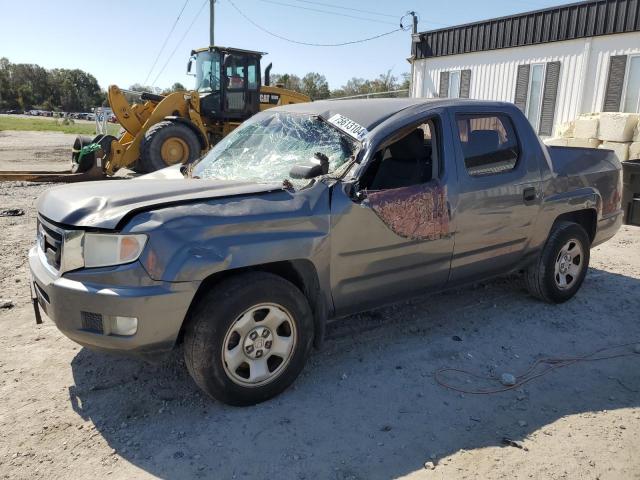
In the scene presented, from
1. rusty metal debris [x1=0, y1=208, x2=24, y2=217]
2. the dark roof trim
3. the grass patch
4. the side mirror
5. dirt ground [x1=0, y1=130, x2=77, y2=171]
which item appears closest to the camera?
the side mirror

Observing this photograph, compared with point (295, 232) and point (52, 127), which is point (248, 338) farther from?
point (52, 127)

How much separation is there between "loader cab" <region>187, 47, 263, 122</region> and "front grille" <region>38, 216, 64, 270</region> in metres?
10.2

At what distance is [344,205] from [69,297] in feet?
5.44

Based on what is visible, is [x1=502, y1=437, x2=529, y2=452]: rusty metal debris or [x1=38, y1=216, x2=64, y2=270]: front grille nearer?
[x1=502, y1=437, x2=529, y2=452]: rusty metal debris

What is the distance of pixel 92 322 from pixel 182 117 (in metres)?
10.5

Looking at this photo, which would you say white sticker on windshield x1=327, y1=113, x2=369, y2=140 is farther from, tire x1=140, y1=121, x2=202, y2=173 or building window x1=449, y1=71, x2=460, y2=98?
building window x1=449, y1=71, x2=460, y2=98

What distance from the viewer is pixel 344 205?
3.34 m

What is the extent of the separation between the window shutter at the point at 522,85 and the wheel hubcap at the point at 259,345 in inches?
546

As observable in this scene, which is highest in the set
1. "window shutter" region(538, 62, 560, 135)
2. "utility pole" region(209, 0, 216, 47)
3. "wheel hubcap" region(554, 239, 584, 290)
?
"utility pole" region(209, 0, 216, 47)

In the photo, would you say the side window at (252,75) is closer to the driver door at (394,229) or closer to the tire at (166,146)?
the tire at (166,146)

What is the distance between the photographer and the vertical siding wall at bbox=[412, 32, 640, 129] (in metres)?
13.1

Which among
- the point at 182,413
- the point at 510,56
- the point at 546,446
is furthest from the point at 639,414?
the point at 510,56

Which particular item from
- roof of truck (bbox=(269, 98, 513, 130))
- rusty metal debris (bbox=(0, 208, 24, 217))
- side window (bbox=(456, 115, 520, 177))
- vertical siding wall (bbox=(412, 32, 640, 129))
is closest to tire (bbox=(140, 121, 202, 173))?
rusty metal debris (bbox=(0, 208, 24, 217))

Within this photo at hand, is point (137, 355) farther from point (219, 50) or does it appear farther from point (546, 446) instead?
point (219, 50)
